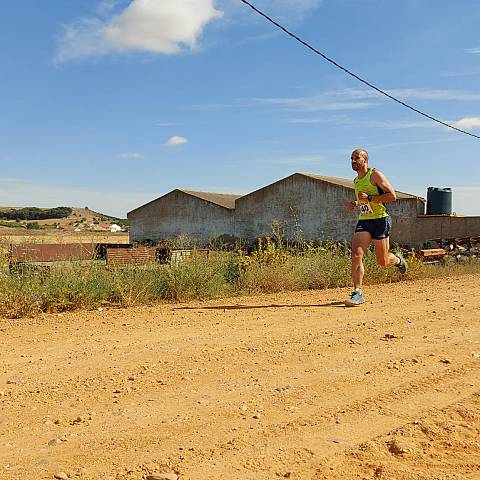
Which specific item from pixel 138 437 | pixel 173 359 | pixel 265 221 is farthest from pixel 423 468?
pixel 265 221

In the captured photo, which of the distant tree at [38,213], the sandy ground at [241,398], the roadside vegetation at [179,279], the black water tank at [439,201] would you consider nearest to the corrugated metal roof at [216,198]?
the black water tank at [439,201]

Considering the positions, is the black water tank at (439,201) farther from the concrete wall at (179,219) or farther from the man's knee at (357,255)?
the man's knee at (357,255)

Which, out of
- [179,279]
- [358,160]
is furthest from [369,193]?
[179,279]

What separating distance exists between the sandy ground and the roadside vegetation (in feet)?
2.39

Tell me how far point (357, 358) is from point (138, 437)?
2.12 m

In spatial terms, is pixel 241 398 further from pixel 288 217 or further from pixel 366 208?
pixel 288 217

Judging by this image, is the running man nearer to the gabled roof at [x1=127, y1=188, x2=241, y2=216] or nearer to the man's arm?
the man's arm

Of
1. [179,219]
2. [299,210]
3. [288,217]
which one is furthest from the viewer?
[179,219]

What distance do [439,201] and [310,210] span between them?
25.4ft

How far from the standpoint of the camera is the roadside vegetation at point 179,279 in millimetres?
6809

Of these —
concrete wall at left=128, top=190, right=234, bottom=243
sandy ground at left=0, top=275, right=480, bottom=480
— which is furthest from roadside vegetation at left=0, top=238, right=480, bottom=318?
concrete wall at left=128, top=190, right=234, bottom=243

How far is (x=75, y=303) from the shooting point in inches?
276

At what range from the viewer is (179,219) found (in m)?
41.2

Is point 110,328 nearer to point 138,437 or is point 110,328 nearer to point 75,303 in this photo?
point 75,303
